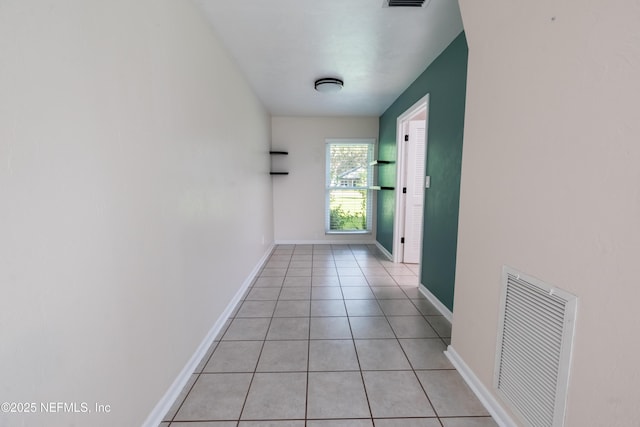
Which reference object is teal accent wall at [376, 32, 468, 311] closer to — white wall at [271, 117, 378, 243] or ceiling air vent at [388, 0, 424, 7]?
ceiling air vent at [388, 0, 424, 7]

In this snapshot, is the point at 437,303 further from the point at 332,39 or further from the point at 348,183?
the point at 348,183

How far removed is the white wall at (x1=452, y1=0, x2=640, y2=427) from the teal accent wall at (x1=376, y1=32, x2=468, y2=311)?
2.36 feet

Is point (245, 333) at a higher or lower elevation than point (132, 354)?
lower

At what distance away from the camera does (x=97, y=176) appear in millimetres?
971

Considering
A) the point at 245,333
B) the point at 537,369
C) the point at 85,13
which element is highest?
the point at 85,13

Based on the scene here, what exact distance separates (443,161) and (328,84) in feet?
5.13

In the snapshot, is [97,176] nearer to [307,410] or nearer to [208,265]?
[208,265]

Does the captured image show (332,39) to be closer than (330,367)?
No

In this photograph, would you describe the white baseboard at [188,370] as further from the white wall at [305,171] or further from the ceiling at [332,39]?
the white wall at [305,171]

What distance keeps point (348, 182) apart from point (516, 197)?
401cm

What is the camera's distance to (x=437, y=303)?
2574 mm

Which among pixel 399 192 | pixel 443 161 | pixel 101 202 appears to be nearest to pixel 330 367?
pixel 101 202

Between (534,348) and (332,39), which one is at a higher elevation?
(332,39)

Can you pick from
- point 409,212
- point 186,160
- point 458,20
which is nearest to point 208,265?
point 186,160
